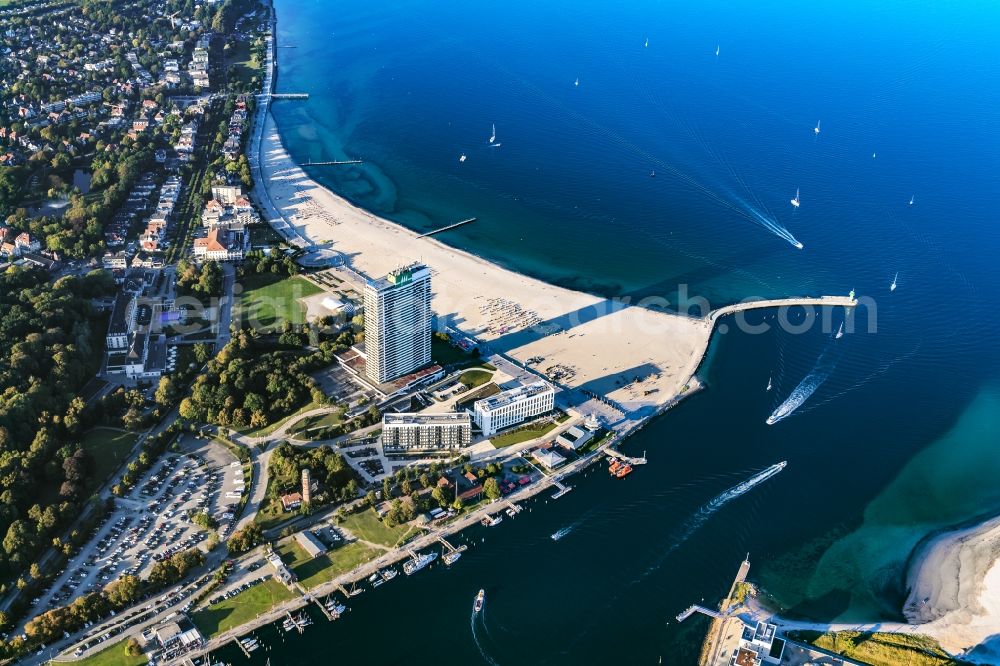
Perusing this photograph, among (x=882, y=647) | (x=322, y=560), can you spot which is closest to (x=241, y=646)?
(x=322, y=560)

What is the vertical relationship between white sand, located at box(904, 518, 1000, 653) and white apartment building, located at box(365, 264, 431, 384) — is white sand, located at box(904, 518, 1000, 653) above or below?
below

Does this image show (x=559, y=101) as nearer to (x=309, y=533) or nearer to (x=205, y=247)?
(x=205, y=247)

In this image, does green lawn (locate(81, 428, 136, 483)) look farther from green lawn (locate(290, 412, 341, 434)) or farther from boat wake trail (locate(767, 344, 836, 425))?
boat wake trail (locate(767, 344, 836, 425))

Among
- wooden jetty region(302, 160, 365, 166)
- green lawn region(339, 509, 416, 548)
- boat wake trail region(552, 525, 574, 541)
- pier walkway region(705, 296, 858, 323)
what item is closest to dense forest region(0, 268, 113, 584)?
green lawn region(339, 509, 416, 548)

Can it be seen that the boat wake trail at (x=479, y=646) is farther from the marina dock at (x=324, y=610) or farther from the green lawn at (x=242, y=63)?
the green lawn at (x=242, y=63)

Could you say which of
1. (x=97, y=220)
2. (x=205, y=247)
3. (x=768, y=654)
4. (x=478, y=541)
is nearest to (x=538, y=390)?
(x=478, y=541)

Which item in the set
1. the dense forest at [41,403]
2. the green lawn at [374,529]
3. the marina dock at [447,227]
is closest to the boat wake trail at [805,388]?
the green lawn at [374,529]
